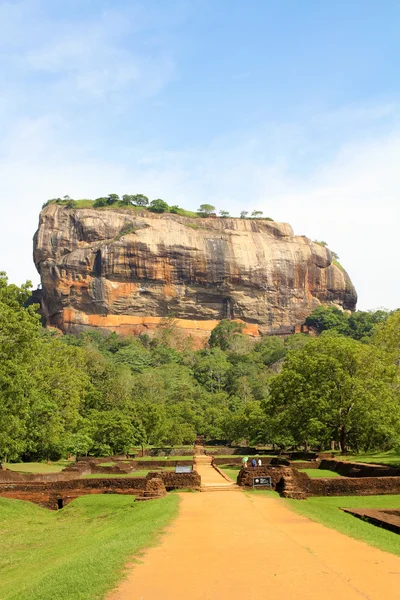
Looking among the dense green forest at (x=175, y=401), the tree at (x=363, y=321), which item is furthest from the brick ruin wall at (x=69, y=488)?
the tree at (x=363, y=321)

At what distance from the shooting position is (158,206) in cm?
10881

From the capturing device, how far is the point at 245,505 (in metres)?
14.8

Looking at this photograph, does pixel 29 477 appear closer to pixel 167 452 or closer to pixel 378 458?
pixel 378 458

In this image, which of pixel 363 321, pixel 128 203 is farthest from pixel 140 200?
pixel 363 321

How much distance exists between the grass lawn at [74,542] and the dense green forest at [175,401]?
21.3 ft

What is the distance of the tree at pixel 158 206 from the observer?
108 m

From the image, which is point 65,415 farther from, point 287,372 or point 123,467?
point 287,372

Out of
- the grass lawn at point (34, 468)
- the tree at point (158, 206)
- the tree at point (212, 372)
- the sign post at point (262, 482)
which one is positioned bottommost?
the grass lawn at point (34, 468)

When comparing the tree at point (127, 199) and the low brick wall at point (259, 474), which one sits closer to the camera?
the low brick wall at point (259, 474)

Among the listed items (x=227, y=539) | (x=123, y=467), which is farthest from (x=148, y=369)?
(x=227, y=539)

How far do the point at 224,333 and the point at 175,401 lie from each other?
3392cm

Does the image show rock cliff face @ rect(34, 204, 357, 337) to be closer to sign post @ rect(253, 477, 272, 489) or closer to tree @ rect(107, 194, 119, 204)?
tree @ rect(107, 194, 119, 204)

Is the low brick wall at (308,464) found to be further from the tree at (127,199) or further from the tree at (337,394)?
the tree at (127,199)

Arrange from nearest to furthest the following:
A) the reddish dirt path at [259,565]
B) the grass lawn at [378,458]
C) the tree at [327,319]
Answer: the reddish dirt path at [259,565] → the grass lawn at [378,458] → the tree at [327,319]
